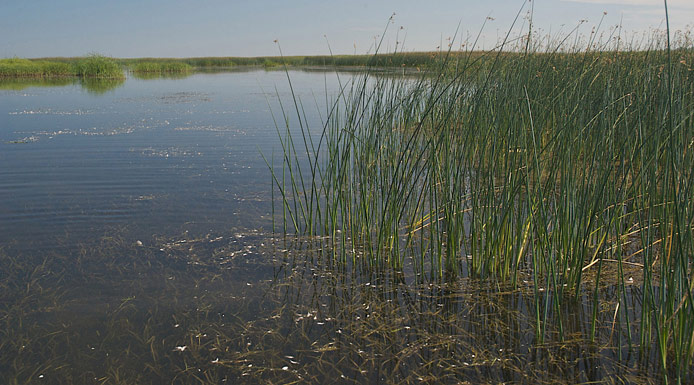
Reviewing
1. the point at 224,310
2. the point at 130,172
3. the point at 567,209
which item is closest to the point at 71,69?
the point at 130,172

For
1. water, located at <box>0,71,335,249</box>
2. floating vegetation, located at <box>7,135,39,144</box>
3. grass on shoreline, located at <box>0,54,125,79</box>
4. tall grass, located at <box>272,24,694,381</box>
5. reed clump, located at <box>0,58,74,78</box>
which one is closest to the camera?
tall grass, located at <box>272,24,694,381</box>

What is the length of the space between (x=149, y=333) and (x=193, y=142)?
4887 millimetres

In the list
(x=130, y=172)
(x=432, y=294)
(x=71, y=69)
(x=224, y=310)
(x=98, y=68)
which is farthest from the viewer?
(x=71, y=69)

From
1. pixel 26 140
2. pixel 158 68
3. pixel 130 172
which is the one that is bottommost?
pixel 130 172

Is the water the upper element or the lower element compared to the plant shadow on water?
upper

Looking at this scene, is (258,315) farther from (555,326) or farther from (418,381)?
(555,326)

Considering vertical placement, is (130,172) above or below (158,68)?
below

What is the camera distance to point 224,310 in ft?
7.95

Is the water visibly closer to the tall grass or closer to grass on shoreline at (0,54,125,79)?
the tall grass

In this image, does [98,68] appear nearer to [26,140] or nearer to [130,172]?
[26,140]

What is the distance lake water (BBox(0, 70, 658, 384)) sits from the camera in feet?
6.40

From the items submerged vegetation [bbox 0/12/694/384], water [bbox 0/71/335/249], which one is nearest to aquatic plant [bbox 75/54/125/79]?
water [bbox 0/71/335/249]

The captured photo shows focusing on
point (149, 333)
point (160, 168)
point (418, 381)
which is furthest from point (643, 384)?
point (160, 168)

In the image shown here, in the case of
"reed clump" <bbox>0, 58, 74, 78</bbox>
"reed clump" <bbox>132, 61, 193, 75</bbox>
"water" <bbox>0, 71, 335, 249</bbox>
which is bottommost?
"water" <bbox>0, 71, 335, 249</bbox>
